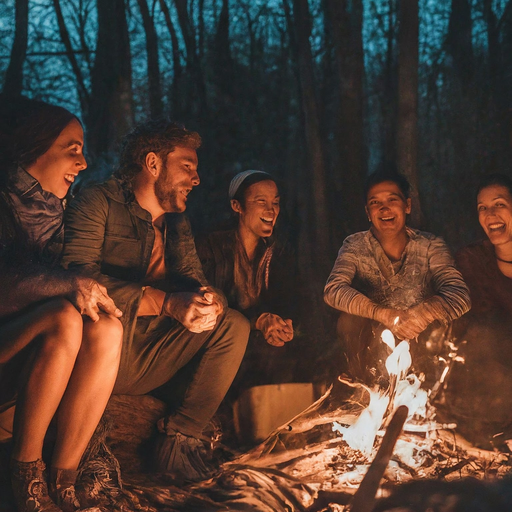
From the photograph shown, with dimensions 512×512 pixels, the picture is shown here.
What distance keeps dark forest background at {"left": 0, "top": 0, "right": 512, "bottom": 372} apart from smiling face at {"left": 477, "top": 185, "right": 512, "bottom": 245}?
2.36m

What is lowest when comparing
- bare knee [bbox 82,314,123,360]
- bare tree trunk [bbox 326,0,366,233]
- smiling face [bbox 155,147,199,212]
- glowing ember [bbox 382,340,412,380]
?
glowing ember [bbox 382,340,412,380]

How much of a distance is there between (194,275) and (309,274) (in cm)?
279

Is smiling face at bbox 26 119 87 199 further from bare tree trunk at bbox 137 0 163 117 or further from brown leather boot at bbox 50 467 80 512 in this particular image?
bare tree trunk at bbox 137 0 163 117

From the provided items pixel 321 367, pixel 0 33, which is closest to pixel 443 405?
pixel 321 367

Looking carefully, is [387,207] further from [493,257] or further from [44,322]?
[44,322]

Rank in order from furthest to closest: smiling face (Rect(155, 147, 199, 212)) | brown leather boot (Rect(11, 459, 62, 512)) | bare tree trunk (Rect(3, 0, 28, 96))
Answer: bare tree trunk (Rect(3, 0, 28, 96)) → smiling face (Rect(155, 147, 199, 212)) → brown leather boot (Rect(11, 459, 62, 512))

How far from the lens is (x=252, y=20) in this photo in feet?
29.5

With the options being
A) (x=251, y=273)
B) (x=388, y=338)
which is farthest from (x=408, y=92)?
(x=388, y=338)

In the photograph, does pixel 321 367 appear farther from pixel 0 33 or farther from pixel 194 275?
pixel 0 33

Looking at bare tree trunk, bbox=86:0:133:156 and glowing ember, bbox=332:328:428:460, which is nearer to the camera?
glowing ember, bbox=332:328:428:460

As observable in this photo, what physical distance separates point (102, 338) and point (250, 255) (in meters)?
2.13

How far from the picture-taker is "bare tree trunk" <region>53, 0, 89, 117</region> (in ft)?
30.8

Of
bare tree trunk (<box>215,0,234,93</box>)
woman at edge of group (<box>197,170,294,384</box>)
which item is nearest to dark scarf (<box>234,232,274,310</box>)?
woman at edge of group (<box>197,170,294,384</box>)

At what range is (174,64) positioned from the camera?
29.5 ft
